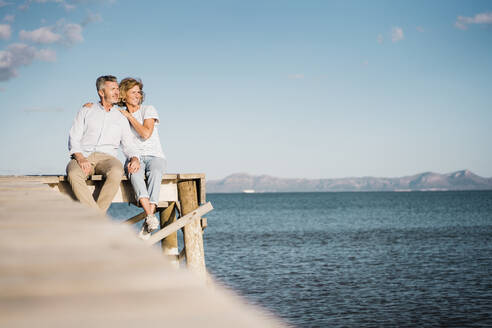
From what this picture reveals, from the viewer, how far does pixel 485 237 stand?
38.6m

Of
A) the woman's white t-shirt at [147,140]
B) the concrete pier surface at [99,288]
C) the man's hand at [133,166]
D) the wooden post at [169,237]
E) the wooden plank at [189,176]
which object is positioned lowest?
the wooden post at [169,237]

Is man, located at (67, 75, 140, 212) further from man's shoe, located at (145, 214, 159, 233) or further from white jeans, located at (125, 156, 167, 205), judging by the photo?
man's shoe, located at (145, 214, 159, 233)

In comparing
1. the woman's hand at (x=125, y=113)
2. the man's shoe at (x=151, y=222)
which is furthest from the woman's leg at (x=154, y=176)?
the woman's hand at (x=125, y=113)

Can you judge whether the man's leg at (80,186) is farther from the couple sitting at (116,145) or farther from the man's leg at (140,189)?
the man's leg at (140,189)

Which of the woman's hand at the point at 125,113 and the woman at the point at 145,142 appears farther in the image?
the woman's hand at the point at 125,113

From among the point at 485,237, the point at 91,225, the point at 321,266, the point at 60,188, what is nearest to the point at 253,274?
the point at 321,266

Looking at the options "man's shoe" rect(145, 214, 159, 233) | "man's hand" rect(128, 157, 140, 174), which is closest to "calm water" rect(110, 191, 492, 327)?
"man's shoe" rect(145, 214, 159, 233)

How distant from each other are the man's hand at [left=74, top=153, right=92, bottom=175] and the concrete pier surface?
15.9ft

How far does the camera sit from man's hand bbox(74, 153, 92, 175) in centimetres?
623

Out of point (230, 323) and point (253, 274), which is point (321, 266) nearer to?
point (253, 274)

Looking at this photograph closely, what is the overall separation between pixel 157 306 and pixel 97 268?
28 cm

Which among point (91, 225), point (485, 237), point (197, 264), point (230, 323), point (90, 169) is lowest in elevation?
point (485, 237)

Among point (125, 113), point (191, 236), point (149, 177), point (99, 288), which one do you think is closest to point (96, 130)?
point (125, 113)

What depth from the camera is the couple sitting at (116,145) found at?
6270 millimetres
